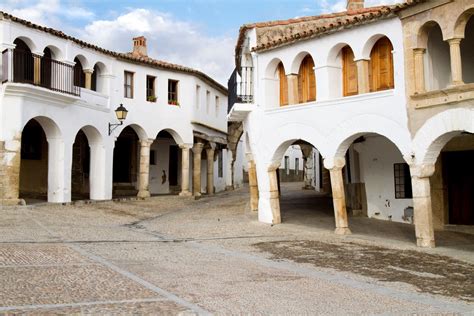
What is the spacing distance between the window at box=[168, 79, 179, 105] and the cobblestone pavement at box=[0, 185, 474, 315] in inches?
393

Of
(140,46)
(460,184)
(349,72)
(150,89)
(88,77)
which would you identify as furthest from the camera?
(140,46)

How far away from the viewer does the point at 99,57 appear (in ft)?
69.5

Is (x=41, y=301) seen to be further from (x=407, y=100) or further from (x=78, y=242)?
(x=407, y=100)

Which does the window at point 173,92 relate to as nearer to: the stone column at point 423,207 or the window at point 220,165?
the window at point 220,165

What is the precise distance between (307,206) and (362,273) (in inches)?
468

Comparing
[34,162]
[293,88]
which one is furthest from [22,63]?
[293,88]

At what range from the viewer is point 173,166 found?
2872cm

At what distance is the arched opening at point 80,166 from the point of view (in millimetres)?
24172

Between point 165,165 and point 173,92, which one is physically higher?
point 173,92

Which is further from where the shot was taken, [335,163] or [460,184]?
[460,184]

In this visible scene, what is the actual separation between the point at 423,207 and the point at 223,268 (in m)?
5.39

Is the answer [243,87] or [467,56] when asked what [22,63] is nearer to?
[243,87]

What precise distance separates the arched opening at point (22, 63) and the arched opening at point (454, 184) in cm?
1362

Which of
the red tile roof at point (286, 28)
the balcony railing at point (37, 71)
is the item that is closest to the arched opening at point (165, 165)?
the balcony railing at point (37, 71)
